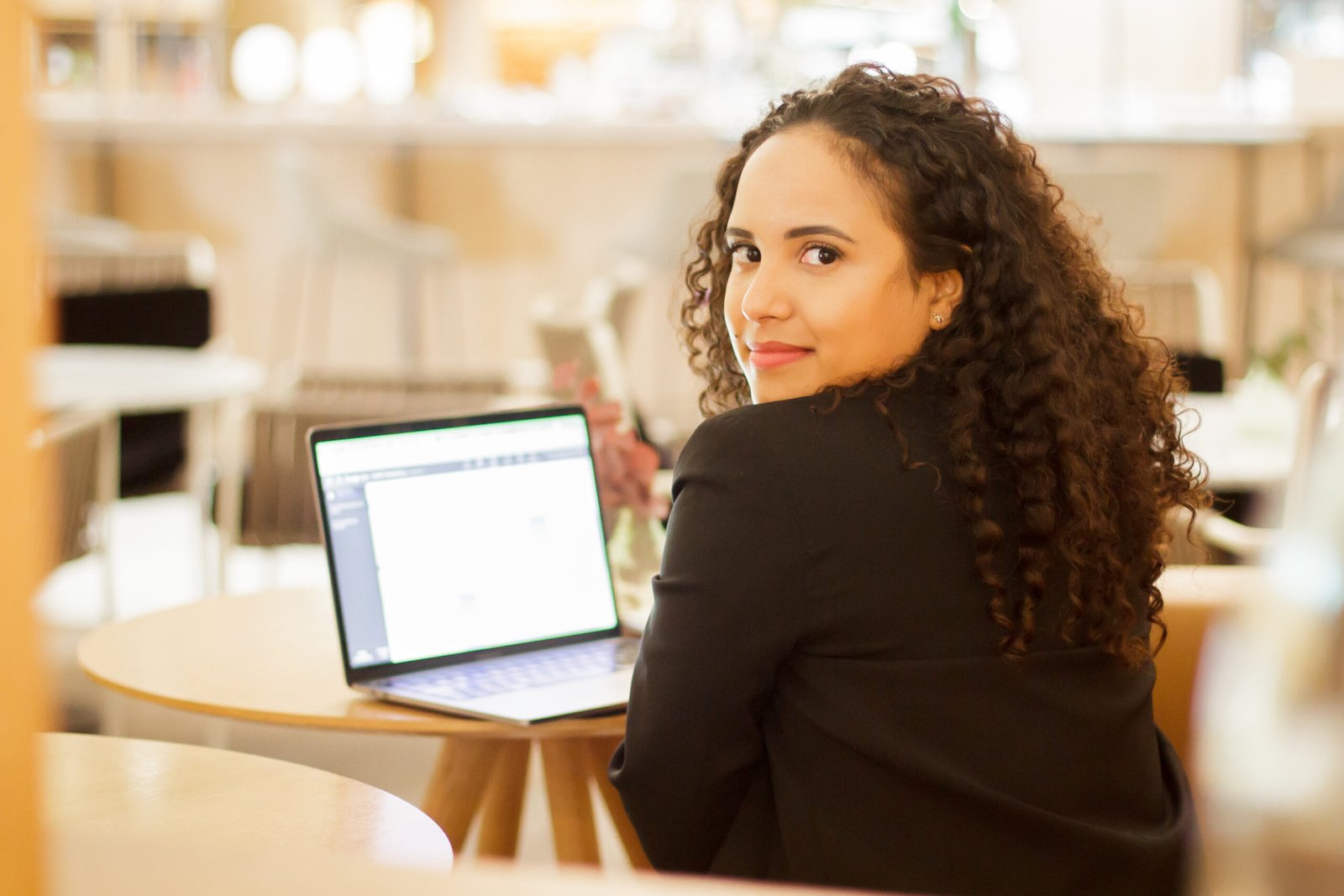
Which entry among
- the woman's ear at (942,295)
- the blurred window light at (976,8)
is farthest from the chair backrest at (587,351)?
the blurred window light at (976,8)

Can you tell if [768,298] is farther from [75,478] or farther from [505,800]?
[75,478]

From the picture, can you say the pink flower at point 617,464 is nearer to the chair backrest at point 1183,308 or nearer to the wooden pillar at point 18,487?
the wooden pillar at point 18,487

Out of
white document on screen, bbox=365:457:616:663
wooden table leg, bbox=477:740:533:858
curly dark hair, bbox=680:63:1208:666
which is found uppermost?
curly dark hair, bbox=680:63:1208:666

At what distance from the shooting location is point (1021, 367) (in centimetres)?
129

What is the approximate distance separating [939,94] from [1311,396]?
5.06ft

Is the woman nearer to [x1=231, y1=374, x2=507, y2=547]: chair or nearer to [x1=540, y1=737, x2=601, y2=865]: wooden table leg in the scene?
[x1=540, y1=737, x2=601, y2=865]: wooden table leg

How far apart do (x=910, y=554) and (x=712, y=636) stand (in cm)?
16

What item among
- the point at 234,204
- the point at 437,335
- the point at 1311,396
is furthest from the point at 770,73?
the point at 1311,396

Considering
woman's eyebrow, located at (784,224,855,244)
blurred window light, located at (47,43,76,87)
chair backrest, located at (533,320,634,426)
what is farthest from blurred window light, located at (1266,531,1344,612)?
blurred window light, located at (47,43,76,87)

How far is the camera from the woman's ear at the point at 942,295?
133 cm

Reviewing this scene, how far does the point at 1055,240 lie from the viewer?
1.41 metres

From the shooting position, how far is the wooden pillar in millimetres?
438

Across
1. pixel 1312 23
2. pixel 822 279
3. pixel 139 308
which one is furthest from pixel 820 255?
pixel 1312 23

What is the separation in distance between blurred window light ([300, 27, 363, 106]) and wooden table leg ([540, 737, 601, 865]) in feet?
17.5
